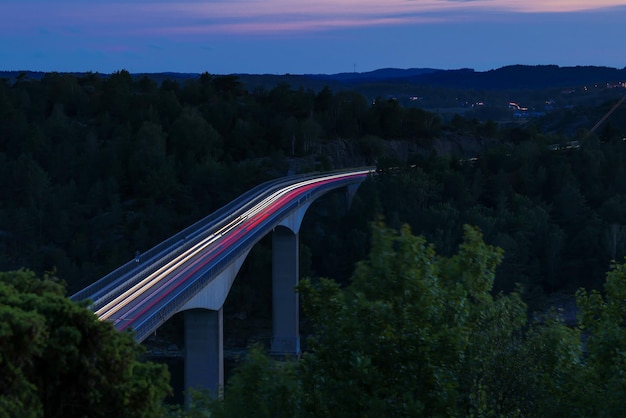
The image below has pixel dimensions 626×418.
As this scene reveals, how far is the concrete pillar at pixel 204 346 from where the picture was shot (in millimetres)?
33844

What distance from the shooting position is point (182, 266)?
117ft

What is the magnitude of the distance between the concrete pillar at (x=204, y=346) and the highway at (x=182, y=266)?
1.63m

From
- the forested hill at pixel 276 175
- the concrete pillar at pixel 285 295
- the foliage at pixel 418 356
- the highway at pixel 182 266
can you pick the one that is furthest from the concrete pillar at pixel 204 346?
the forested hill at pixel 276 175

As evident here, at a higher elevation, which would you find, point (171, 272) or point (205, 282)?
point (205, 282)

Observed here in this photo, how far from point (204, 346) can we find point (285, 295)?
20.5 meters

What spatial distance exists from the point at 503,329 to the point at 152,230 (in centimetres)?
5524

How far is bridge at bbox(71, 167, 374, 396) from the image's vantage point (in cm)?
2842

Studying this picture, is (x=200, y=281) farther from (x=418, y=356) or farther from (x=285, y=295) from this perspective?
(x=285, y=295)

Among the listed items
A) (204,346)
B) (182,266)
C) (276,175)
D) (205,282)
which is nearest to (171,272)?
(182,266)

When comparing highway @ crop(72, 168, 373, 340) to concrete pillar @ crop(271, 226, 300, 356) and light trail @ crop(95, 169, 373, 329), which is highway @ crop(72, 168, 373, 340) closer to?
light trail @ crop(95, 169, 373, 329)

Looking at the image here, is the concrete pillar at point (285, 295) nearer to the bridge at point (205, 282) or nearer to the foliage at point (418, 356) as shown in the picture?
the bridge at point (205, 282)

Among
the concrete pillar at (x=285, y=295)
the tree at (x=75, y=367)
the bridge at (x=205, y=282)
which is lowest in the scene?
the concrete pillar at (x=285, y=295)

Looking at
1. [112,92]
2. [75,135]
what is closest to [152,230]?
[75,135]

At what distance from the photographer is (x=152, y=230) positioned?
6750cm
